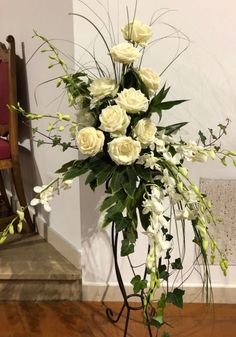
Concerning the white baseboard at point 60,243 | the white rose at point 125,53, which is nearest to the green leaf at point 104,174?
the white rose at point 125,53

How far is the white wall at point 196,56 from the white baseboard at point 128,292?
20.1 inches

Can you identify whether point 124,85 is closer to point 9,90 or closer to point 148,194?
point 148,194

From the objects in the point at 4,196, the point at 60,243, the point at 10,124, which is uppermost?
the point at 10,124

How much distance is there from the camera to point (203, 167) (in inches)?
69.1

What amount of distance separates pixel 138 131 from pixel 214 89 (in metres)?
0.68

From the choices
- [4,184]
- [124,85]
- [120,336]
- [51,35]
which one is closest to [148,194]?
[124,85]

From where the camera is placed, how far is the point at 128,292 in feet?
6.24

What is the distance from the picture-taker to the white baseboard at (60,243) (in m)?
1.94

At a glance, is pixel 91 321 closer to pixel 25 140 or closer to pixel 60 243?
pixel 60 243

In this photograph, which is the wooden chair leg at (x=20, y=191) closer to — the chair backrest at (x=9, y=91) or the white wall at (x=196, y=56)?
the chair backrest at (x=9, y=91)

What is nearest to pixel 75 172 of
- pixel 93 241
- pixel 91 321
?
pixel 93 241

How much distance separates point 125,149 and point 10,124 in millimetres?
1209

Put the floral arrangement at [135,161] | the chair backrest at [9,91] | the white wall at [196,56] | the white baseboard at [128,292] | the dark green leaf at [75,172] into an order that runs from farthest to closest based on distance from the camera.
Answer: the chair backrest at [9,91] < the white baseboard at [128,292] < the white wall at [196,56] < the dark green leaf at [75,172] < the floral arrangement at [135,161]

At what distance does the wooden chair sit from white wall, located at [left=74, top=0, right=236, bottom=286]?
0.61m
